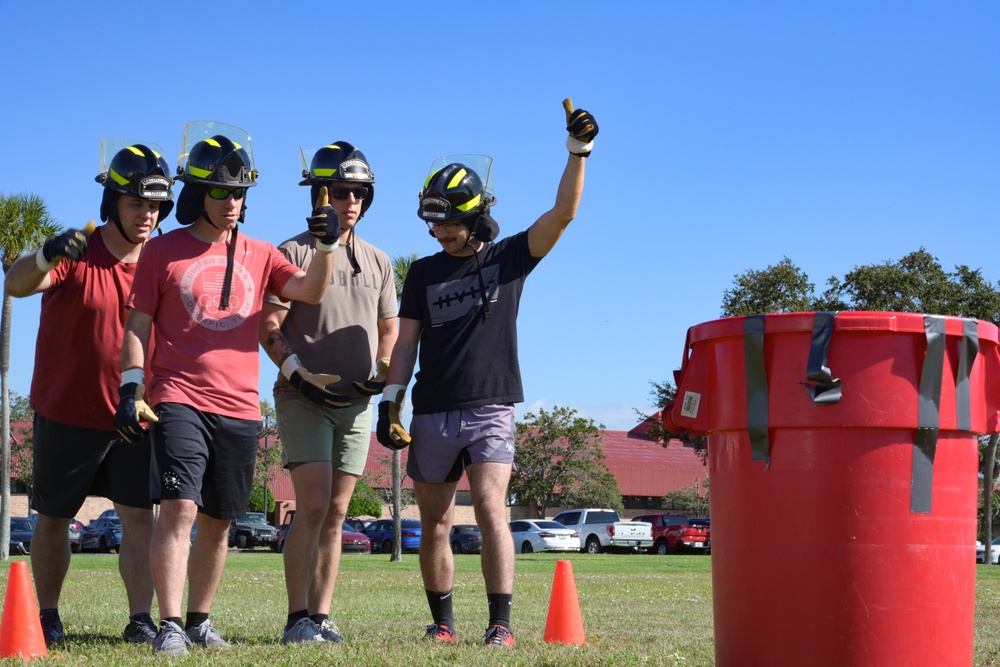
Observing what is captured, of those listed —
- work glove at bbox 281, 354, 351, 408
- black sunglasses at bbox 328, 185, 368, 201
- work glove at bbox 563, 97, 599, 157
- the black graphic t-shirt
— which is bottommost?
work glove at bbox 281, 354, 351, 408

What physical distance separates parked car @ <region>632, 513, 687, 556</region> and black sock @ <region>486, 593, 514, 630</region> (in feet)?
114

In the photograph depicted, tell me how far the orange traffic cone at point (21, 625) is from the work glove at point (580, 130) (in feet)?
10.1

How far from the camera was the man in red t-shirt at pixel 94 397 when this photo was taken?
18.5 ft

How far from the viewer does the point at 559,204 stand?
5312mm

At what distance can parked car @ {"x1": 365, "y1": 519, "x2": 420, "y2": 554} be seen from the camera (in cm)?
3706

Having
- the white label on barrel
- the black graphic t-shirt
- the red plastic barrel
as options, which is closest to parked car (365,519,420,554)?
the black graphic t-shirt

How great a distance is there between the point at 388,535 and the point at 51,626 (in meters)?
34.3

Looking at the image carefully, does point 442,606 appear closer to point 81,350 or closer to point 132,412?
point 132,412

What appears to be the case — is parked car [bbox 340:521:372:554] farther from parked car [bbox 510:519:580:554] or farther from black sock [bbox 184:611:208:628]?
black sock [bbox 184:611:208:628]

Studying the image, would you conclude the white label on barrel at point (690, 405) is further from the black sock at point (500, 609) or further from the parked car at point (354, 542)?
the parked car at point (354, 542)

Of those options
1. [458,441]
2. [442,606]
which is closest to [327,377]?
[458,441]

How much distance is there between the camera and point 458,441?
17.6ft

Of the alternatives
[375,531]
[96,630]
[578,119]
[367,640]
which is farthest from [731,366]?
[375,531]

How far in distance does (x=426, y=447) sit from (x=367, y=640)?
3.20 ft
